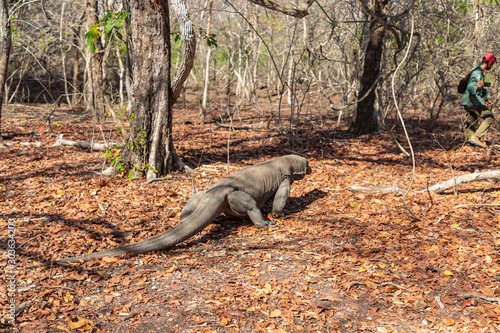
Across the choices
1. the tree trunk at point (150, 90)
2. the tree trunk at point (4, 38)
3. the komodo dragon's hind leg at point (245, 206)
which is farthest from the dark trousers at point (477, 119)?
the tree trunk at point (4, 38)

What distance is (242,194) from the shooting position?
526cm

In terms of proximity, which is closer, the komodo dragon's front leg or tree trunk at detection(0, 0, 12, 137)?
the komodo dragon's front leg

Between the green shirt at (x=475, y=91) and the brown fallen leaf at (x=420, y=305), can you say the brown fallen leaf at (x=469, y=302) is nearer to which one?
the brown fallen leaf at (x=420, y=305)

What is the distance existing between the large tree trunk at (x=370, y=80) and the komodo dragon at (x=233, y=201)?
483 centimetres

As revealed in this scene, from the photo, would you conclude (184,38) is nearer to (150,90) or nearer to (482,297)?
(150,90)

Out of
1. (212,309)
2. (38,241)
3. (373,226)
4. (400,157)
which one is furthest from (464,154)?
(38,241)

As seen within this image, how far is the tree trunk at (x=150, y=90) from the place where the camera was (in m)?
6.39

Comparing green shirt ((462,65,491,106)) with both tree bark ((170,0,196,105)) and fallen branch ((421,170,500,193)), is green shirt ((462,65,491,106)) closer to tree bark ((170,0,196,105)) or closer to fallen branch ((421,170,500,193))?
fallen branch ((421,170,500,193))

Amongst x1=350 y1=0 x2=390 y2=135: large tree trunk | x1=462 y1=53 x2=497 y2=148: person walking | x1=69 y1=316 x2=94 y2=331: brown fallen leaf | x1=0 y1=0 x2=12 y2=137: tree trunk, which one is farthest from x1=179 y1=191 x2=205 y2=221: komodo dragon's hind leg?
x1=462 y1=53 x2=497 y2=148: person walking

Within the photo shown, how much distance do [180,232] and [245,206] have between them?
1.08 meters

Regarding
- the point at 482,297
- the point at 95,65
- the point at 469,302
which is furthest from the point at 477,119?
the point at 95,65

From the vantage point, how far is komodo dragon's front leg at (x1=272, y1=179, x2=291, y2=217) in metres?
5.72

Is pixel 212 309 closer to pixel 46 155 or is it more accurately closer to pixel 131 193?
pixel 131 193

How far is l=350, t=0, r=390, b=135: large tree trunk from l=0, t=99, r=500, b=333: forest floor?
313cm
